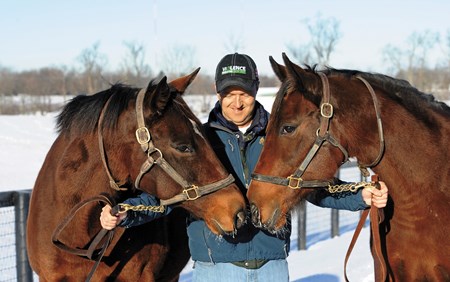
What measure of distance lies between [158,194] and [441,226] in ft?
5.25

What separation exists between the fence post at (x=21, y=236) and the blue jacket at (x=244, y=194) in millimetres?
2410

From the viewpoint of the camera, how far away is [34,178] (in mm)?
14383

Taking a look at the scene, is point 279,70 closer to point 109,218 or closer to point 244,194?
point 244,194

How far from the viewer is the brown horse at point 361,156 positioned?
3.04m

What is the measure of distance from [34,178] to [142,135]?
12.1m

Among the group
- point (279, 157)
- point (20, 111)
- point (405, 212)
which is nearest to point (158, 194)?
point (279, 157)

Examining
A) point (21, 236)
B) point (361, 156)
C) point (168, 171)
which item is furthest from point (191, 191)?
point (21, 236)

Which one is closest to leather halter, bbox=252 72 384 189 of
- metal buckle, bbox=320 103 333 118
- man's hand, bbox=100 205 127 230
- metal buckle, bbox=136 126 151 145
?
metal buckle, bbox=320 103 333 118

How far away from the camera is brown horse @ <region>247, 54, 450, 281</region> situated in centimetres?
304

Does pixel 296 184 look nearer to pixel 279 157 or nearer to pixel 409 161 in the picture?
pixel 279 157

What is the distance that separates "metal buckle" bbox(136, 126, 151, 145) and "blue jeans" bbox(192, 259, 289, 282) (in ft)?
2.67

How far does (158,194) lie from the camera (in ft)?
10.6

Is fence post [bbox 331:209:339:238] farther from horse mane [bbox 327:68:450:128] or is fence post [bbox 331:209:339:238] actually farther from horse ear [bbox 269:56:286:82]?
horse ear [bbox 269:56:286:82]

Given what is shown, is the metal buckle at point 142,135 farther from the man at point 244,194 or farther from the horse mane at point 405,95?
the horse mane at point 405,95
